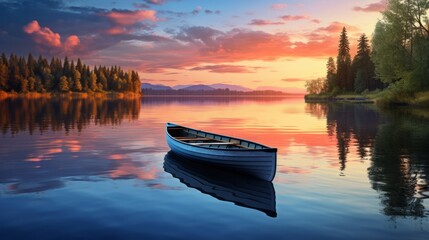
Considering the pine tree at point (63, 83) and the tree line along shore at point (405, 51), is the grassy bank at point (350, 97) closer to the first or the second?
the tree line along shore at point (405, 51)

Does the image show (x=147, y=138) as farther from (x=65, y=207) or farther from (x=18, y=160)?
(x=65, y=207)

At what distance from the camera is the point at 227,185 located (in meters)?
16.2

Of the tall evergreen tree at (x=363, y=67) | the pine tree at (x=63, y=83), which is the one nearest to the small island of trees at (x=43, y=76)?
the pine tree at (x=63, y=83)

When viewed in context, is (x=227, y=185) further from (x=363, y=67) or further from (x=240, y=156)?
(x=363, y=67)

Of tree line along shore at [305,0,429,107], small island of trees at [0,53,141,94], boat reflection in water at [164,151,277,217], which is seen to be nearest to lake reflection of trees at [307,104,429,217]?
boat reflection in water at [164,151,277,217]

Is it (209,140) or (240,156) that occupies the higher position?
(240,156)

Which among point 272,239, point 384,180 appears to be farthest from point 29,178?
point 384,180

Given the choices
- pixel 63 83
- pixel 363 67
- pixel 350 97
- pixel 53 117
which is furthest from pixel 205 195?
pixel 63 83

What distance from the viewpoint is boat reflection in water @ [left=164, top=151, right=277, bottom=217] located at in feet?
44.9

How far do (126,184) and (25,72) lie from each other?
174523mm

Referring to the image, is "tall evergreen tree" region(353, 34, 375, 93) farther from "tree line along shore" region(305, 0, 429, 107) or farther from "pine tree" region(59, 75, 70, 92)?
"pine tree" region(59, 75, 70, 92)

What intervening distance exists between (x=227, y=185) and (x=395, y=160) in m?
11.3

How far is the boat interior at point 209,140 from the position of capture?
68.9ft

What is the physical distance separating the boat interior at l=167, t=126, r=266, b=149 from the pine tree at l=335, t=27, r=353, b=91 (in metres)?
119
